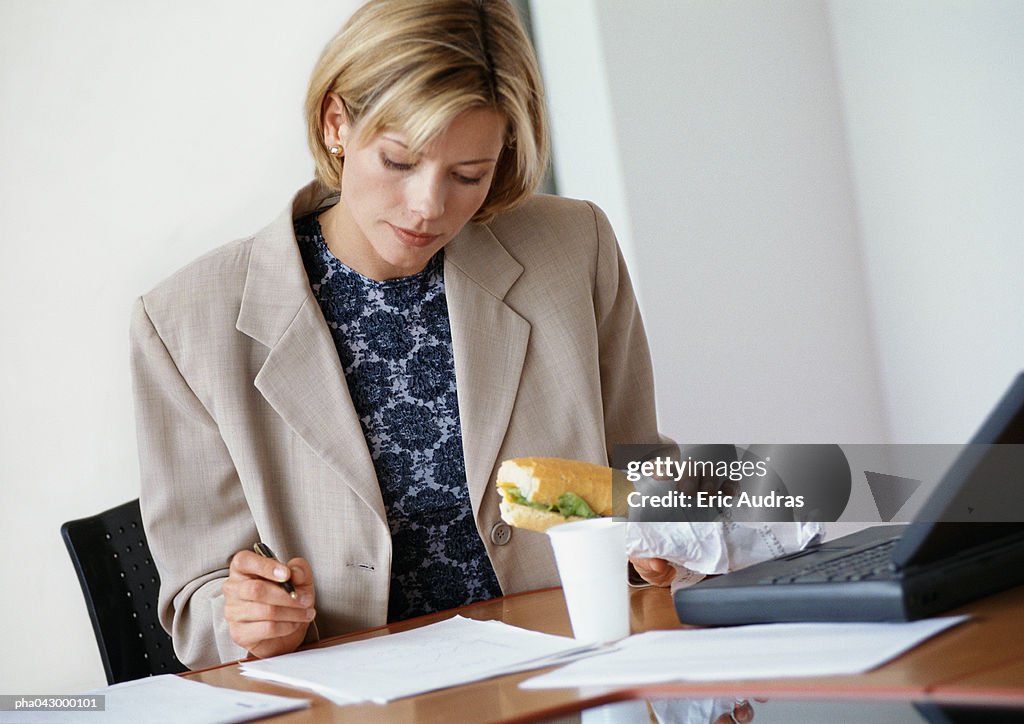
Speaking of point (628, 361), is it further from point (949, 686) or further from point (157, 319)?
point (949, 686)

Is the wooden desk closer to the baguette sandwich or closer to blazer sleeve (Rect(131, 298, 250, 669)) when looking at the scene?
the baguette sandwich

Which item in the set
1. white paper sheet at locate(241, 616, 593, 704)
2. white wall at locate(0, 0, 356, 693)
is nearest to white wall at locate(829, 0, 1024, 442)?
white wall at locate(0, 0, 356, 693)

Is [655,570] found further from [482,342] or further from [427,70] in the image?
[427,70]

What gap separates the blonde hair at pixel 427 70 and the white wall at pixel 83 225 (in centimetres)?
71

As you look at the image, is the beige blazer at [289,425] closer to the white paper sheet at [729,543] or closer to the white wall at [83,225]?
the white paper sheet at [729,543]

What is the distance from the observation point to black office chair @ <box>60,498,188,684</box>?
1688 millimetres

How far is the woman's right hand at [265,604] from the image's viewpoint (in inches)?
46.0

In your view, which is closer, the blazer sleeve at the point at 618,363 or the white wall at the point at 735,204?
the blazer sleeve at the point at 618,363

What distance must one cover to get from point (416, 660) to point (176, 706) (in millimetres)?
228

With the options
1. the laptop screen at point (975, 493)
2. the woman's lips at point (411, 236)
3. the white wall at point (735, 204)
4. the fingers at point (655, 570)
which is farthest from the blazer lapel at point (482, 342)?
the white wall at point (735, 204)

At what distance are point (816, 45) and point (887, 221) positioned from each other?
49 centimetres

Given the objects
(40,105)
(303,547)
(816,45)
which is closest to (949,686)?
(303,547)

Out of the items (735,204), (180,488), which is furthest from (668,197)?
(180,488)

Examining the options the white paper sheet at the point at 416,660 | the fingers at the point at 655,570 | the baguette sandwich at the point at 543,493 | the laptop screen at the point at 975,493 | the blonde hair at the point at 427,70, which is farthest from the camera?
the blonde hair at the point at 427,70
